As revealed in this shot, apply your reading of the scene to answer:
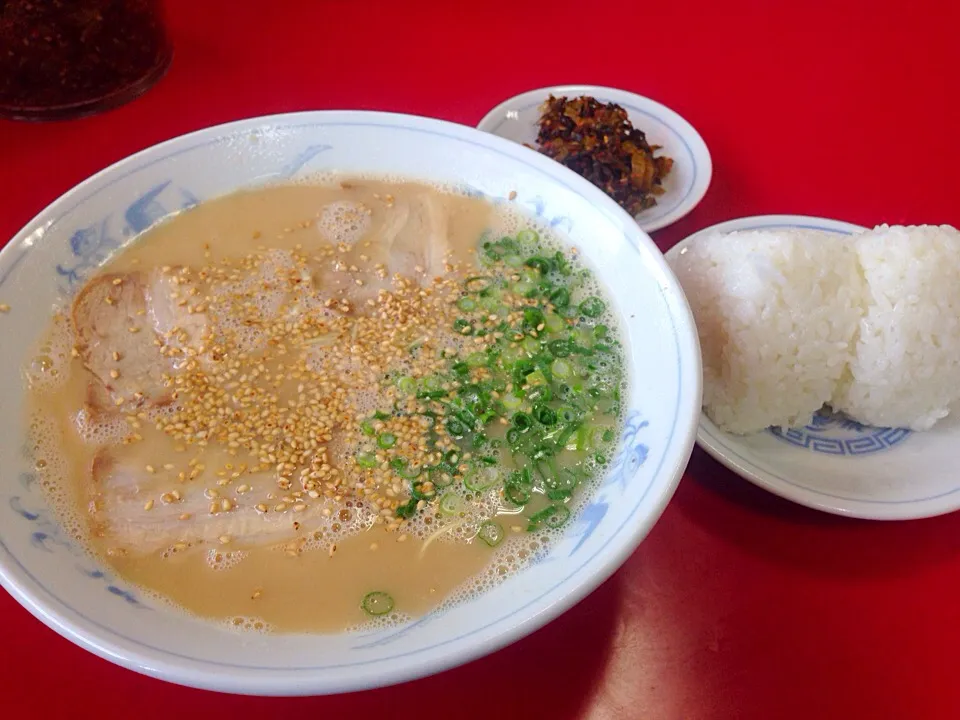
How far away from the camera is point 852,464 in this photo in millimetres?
1533

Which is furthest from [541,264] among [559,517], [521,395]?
[559,517]

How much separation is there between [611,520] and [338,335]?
713mm

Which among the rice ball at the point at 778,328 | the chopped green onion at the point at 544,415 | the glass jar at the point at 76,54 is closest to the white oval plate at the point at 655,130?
the rice ball at the point at 778,328

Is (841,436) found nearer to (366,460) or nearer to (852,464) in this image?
(852,464)

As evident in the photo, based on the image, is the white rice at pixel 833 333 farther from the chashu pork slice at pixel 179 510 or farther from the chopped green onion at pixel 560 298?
the chashu pork slice at pixel 179 510

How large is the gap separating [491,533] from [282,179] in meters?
1.10

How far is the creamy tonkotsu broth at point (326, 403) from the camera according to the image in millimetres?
1186

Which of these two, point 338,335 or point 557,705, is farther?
point 338,335

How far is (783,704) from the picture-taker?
1.24 meters

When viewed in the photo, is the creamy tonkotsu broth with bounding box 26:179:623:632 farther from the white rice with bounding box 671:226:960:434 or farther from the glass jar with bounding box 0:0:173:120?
the glass jar with bounding box 0:0:173:120

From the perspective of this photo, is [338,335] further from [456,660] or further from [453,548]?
[456,660]

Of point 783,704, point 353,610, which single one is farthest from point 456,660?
point 783,704

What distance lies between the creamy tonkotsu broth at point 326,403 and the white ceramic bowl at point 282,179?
5cm

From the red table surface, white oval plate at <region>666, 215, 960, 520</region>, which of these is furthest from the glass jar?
white oval plate at <region>666, 215, 960, 520</region>
